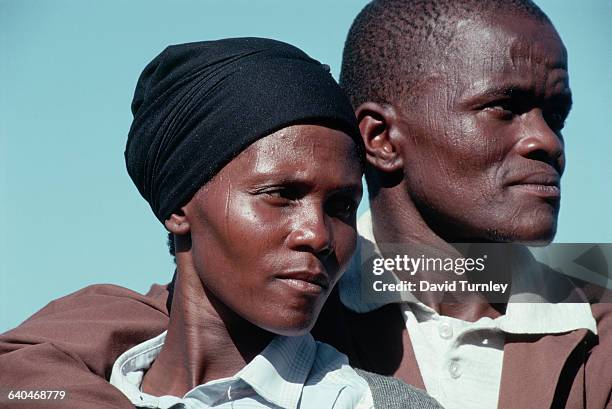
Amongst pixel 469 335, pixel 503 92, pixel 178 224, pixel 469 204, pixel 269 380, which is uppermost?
pixel 503 92

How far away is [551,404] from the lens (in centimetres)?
266

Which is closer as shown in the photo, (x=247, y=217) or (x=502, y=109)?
(x=247, y=217)

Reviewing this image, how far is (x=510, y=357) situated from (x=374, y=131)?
0.69 metres

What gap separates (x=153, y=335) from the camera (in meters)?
2.86

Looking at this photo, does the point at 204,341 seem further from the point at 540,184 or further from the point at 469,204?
the point at 540,184

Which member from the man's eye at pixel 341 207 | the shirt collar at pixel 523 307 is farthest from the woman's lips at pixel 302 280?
the shirt collar at pixel 523 307

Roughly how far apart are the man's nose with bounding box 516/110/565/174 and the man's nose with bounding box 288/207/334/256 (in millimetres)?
629

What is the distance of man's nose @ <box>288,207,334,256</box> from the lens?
2393 millimetres

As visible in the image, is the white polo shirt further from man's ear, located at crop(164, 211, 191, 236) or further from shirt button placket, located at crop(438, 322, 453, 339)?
man's ear, located at crop(164, 211, 191, 236)

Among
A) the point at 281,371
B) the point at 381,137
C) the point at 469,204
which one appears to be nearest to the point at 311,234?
the point at 281,371

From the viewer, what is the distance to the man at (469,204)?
9.03ft

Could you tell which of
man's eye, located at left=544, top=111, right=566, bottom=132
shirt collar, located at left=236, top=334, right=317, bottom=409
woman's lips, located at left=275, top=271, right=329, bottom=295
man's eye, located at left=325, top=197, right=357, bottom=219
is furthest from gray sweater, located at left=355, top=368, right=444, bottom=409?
man's eye, located at left=544, top=111, right=566, bottom=132

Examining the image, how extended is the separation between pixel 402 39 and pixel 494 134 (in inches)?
15.9

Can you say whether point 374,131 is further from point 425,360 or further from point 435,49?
point 425,360
